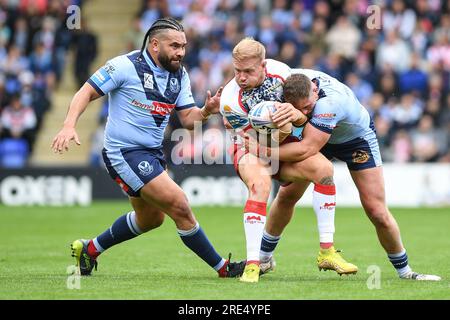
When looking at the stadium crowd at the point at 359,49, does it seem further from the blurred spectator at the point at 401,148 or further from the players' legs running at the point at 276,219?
the players' legs running at the point at 276,219

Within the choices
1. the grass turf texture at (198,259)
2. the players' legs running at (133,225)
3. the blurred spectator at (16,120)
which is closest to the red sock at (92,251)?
the players' legs running at (133,225)

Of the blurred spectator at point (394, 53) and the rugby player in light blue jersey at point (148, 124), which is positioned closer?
the rugby player in light blue jersey at point (148, 124)

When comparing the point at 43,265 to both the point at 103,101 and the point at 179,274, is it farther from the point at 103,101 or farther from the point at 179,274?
the point at 103,101

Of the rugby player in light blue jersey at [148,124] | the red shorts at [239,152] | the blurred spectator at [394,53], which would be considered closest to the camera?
the red shorts at [239,152]

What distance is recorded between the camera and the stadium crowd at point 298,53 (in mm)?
20844

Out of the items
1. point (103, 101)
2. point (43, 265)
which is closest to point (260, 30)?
point (103, 101)

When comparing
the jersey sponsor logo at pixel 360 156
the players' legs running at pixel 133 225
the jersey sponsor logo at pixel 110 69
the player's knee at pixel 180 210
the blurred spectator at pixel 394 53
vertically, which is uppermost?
the blurred spectator at pixel 394 53

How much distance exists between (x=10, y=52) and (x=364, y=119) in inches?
617

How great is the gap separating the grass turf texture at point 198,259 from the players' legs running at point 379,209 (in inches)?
9.6

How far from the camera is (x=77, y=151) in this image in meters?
24.0

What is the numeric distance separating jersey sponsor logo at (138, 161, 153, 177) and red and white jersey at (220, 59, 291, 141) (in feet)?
2.80

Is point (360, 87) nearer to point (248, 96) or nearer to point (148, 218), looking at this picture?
point (148, 218)

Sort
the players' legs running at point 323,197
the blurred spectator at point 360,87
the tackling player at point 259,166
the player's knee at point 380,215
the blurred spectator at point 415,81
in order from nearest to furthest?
1. the tackling player at point 259,166
2. the players' legs running at point 323,197
3. the player's knee at point 380,215
4. the blurred spectator at point 360,87
5. the blurred spectator at point 415,81

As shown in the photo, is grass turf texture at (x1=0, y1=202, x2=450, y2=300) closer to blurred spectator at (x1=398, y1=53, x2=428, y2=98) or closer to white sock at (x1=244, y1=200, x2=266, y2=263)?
white sock at (x1=244, y1=200, x2=266, y2=263)
